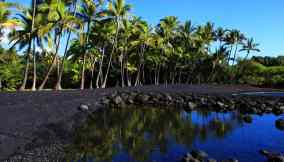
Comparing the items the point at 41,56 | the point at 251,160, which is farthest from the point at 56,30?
the point at 41,56

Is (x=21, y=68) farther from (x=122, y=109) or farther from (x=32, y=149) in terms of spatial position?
(x=32, y=149)

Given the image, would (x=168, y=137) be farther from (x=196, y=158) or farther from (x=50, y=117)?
(x=50, y=117)

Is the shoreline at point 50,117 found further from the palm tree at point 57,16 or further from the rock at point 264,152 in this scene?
the palm tree at point 57,16

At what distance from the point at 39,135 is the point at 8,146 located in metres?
1.89

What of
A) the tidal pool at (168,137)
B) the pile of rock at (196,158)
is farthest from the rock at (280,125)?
the pile of rock at (196,158)

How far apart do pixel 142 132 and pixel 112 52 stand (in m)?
29.6

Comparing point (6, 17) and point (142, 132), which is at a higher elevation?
point (6, 17)

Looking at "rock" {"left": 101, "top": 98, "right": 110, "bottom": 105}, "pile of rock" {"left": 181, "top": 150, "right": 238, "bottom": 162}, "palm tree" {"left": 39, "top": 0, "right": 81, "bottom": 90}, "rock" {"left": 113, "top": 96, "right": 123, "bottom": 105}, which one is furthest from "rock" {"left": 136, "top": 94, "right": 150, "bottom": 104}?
"pile of rock" {"left": 181, "top": 150, "right": 238, "bottom": 162}

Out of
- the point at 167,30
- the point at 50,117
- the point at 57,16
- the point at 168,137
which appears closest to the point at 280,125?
the point at 168,137

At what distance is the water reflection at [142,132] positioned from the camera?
33.1ft

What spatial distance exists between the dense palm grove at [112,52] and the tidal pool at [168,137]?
16396 millimetres

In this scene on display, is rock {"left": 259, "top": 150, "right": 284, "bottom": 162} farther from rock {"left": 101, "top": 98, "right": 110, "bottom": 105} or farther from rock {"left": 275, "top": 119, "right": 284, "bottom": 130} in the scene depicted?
rock {"left": 101, "top": 98, "right": 110, "bottom": 105}

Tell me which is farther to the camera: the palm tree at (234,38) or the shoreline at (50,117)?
the palm tree at (234,38)

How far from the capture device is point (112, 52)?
42281 millimetres
